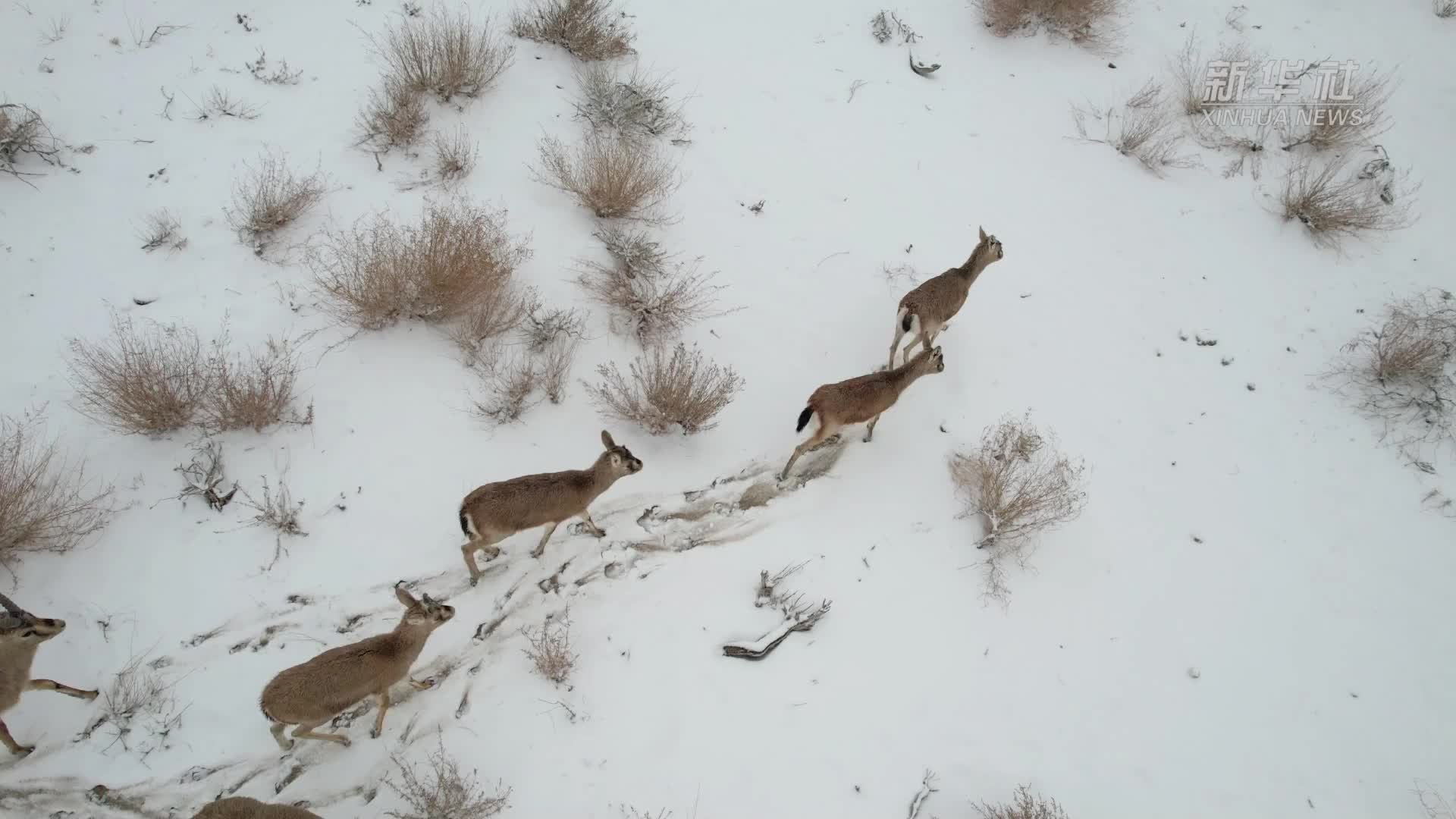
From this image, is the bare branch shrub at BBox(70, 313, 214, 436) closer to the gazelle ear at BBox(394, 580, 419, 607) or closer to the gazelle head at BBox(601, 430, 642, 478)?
the gazelle ear at BBox(394, 580, 419, 607)

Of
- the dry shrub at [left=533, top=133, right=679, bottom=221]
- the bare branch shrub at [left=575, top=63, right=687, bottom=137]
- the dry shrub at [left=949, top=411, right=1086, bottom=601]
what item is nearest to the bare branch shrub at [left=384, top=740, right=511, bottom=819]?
the dry shrub at [left=949, top=411, right=1086, bottom=601]

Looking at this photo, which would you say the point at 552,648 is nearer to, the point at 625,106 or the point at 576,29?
the point at 625,106

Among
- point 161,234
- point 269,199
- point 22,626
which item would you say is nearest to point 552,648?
point 22,626

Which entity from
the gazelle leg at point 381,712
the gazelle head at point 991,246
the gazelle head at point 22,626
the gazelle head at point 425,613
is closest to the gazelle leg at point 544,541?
the gazelle head at point 425,613

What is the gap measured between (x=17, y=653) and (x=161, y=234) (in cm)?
344

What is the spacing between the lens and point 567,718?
15.4 feet

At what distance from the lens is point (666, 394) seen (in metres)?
5.66

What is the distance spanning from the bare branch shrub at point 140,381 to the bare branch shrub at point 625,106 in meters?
3.98

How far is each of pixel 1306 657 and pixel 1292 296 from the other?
3759 mm

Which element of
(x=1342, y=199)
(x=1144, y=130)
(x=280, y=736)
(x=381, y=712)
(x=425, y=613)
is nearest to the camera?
(x=280, y=736)

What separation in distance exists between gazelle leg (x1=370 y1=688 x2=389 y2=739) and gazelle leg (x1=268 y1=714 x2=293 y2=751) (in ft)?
1.38

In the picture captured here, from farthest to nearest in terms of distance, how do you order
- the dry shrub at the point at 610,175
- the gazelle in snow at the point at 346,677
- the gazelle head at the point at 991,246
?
the dry shrub at the point at 610,175 → the gazelle head at the point at 991,246 → the gazelle in snow at the point at 346,677

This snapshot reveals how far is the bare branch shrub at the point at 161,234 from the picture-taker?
6.12m

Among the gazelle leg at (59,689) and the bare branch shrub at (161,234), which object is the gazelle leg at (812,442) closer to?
the gazelle leg at (59,689)
